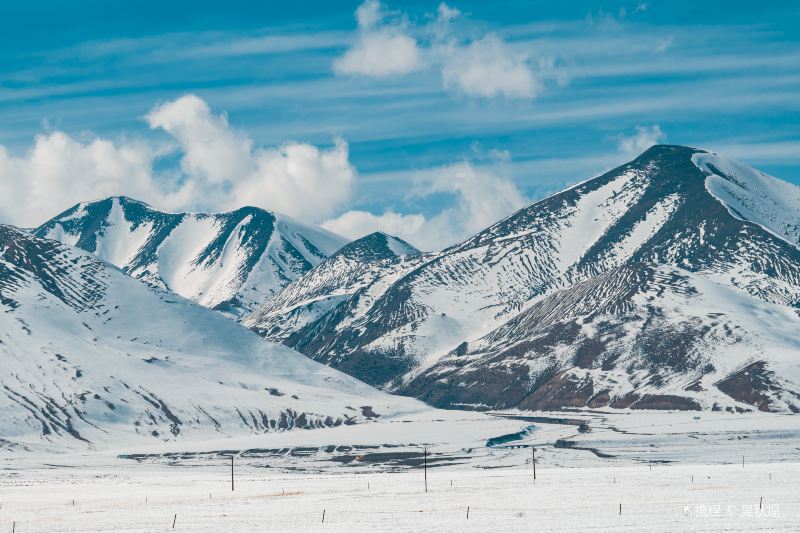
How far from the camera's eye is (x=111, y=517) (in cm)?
11738

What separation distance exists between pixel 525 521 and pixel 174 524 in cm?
3104

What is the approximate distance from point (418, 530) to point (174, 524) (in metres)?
23.9

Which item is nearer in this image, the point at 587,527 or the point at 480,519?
the point at 587,527

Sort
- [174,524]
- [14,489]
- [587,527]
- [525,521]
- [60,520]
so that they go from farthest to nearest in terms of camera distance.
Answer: [14,489] < [60,520] < [174,524] < [525,521] < [587,527]

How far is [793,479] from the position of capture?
133 meters

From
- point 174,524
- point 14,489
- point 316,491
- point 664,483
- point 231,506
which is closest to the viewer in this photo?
point 174,524

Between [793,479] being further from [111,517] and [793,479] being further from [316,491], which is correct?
[111,517]

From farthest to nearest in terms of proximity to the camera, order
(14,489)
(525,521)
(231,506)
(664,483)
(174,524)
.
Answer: (14,489)
(664,483)
(231,506)
(174,524)
(525,521)

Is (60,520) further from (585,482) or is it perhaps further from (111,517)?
(585,482)

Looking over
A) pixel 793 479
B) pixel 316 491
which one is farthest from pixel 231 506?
pixel 793 479

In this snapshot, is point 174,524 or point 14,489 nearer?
point 174,524

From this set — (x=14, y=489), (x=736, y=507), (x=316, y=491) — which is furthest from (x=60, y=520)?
(x=14, y=489)

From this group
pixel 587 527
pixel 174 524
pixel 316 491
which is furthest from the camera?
pixel 316 491

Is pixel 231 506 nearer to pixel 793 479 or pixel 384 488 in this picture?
pixel 384 488
